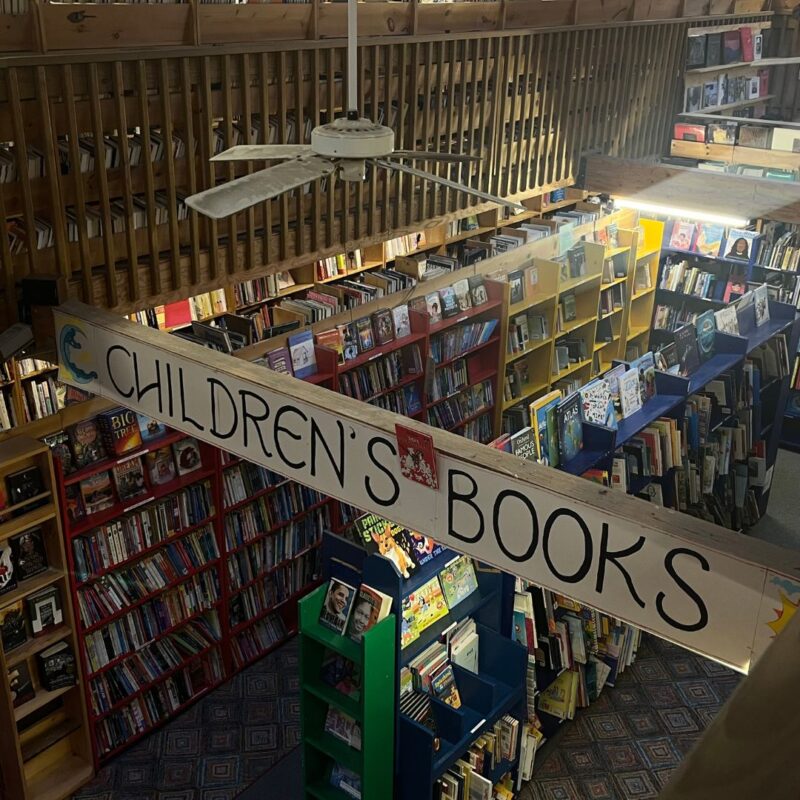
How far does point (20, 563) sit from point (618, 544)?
12.3 ft

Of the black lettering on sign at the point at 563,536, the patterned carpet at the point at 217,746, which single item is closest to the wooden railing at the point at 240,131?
the patterned carpet at the point at 217,746

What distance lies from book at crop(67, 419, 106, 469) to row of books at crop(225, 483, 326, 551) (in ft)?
3.72

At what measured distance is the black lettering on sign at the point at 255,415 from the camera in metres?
3.58

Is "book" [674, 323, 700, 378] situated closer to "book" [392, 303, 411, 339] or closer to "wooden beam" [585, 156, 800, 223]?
"wooden beam" [585, 156, 800, 223]

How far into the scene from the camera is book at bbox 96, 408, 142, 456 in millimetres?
5562

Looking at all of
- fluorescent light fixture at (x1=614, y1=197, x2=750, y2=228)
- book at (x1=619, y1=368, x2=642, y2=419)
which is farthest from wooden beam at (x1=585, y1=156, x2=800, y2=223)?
book at (x1=619, y1=368, x2=642, y2=419)

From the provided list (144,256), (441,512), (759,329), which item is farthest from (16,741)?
(759,329)

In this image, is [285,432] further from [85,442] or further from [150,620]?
[150,620]

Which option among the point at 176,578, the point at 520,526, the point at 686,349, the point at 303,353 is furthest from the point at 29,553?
the point at 686,349

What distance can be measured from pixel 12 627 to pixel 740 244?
302 inches

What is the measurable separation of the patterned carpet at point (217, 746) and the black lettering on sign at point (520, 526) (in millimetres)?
3522

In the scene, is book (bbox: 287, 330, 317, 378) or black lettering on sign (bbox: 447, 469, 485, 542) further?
book (bbox: 287, 330, 317, 378)

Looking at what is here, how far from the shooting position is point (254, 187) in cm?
335

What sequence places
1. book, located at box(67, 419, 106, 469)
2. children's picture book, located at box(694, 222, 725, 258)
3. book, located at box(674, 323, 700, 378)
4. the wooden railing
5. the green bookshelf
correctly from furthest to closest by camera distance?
children's picture book, located at box(694, 222, 725, 258) < book, located at box(674, 323, 700, 378) < book, located at box(67, 419, 106, 469) < the wooden railing < the green bookshelf
